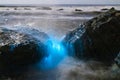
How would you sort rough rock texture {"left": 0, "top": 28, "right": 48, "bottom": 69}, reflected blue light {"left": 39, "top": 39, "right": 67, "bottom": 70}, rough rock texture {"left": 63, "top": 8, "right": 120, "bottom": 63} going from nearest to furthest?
rough rock texture {"left": 0, "top": 28, "right": 48, "bottom": 69} < reflected blue light {"left": 39, "top": 39, "right": 67, "bottom": 70} < rough rock texture {"left": 63, "top": 8, "right": 120, "bottom": 63}

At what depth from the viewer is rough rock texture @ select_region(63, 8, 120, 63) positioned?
32.0 ft

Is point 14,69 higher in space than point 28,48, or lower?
lower

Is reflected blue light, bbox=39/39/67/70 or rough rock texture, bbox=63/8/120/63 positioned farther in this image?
rough rock texture, bbox=63/8/120/63

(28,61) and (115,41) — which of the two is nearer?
(28,61)

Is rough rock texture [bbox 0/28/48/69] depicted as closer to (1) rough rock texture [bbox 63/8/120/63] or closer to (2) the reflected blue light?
(2) the reflected blue light

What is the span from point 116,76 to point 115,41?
6.04 ft

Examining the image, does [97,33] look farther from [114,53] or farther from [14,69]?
[14,69]

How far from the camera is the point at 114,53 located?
32.0 ft

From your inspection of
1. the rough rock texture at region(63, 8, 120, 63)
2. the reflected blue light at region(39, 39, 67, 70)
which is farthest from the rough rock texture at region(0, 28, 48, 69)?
the rough rock texture at region(63, 8, 120, 63)

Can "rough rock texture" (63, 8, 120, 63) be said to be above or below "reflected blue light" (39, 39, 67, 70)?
above

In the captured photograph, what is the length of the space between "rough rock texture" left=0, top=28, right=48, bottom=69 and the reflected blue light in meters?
0.38

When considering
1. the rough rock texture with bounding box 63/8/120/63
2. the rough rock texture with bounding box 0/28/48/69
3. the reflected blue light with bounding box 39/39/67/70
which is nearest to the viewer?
the rough rock texture with bounding box 0/28/48/69

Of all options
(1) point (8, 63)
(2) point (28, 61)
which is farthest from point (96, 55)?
(1) point (8, 63)

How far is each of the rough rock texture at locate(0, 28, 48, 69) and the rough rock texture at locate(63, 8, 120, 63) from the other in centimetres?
155
